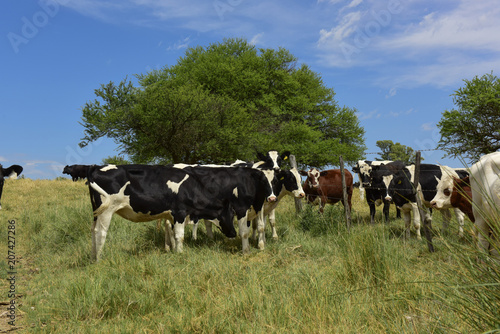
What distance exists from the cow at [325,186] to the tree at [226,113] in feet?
35.4

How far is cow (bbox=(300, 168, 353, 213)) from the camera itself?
15039 millimetres

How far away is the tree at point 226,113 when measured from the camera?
28.3m

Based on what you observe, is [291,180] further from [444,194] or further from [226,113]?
[226,113]

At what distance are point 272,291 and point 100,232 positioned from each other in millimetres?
4608

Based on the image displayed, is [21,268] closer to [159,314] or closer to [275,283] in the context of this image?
[159,314]

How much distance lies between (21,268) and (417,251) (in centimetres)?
869

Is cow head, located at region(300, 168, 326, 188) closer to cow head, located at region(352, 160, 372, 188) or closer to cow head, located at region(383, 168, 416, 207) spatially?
cow head, located at region(352, 160, 372, 188)

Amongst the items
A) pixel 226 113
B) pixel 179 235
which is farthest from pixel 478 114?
pixel 179 235

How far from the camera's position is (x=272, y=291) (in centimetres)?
567

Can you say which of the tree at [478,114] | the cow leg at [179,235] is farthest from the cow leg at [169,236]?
the tree at [478,114]

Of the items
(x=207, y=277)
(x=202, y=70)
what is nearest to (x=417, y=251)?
(x=207, y=277)

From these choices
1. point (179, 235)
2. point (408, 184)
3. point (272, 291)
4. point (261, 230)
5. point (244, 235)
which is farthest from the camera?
point (408, 184)

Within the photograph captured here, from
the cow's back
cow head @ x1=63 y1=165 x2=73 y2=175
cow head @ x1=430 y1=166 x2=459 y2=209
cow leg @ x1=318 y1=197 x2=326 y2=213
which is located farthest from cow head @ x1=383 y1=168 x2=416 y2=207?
cow head @ x1=63 y1=165 x2=73 y2=175

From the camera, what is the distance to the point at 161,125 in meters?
28.0
